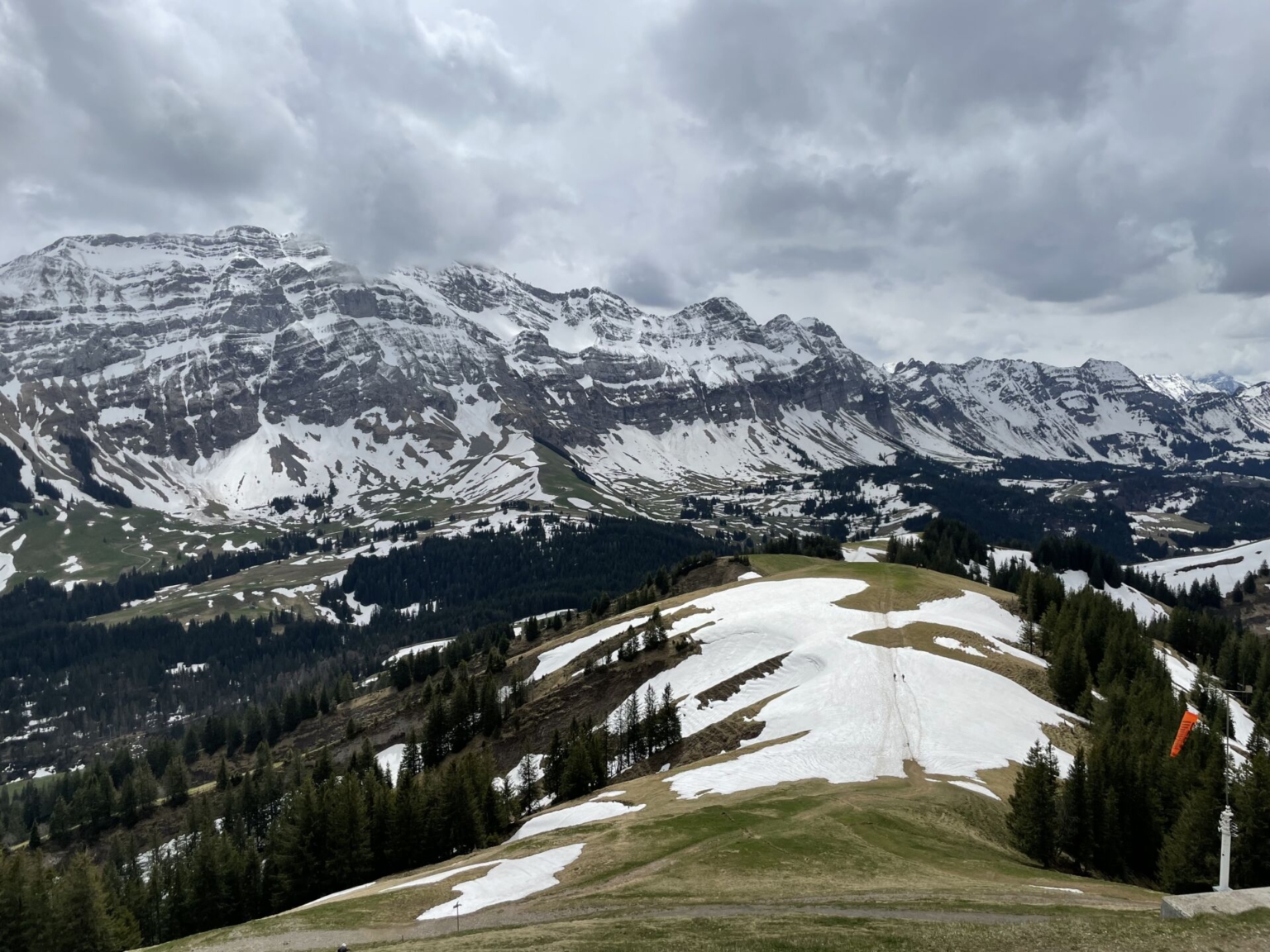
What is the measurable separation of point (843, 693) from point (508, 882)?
46.7 meters

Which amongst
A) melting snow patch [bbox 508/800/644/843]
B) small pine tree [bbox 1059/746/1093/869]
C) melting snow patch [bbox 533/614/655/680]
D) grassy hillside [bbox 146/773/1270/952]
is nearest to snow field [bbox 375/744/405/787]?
melting snow patch [bbox 533/614/655/680]

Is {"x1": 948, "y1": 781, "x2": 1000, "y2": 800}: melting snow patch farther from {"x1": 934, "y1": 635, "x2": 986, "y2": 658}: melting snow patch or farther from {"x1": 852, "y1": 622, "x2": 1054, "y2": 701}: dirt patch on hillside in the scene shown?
{"x1": 934, "y1": 635, "x2": 986, "y2": 658}: melting snow patch

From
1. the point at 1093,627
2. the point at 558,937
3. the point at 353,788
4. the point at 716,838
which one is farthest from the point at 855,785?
the point at 1093,627

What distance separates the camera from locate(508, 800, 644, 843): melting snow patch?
194 feet

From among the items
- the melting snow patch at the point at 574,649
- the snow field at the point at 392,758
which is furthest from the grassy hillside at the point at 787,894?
the melting snow patch at the point at 574,649

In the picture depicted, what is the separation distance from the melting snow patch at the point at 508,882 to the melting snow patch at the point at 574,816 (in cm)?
757

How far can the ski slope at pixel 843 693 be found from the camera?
6669cm

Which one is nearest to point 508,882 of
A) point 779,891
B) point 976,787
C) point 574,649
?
point 779,891

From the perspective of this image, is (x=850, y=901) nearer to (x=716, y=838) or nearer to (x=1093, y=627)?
(x=716, y=838)

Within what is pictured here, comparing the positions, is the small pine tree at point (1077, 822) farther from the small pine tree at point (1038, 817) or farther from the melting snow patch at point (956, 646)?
the melting snow patch at point (956, 646)

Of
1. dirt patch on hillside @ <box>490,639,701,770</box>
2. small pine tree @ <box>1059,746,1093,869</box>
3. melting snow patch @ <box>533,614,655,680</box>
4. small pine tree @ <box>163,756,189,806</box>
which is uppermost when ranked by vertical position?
melting snow patch @ <box>533,614,655,680</box>

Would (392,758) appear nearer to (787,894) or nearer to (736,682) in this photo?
(736,682)

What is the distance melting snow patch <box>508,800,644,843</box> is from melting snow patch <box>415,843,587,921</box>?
7573mm

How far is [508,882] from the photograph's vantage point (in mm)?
45969
